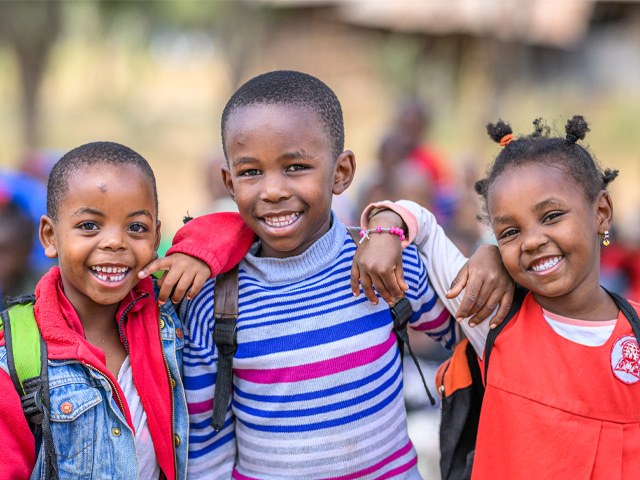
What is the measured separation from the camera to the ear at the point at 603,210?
1573 mm

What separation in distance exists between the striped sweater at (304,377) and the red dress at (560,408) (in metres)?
0.29

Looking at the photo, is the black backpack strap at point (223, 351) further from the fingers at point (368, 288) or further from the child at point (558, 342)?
the child at point (558, 342)

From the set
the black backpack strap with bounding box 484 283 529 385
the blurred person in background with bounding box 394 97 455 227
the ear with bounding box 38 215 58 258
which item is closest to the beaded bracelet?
the black backpack strap with bounding box 484 283 529 385

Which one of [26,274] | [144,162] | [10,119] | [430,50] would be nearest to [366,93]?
[430,50]

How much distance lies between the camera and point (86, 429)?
4.85 feet

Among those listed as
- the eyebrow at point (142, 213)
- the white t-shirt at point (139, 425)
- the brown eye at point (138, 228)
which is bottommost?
→ the white t-shirt at point (139, 425)

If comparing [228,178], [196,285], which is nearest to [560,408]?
[196,285]

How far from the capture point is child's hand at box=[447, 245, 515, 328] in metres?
1.54

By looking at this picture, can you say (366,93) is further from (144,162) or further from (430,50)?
(144,162)

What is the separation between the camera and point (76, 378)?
1.48 m

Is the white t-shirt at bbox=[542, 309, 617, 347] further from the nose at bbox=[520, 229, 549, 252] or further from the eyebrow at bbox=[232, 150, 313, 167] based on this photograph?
the eyebrow at bbox=[232, 150, 313, 167]

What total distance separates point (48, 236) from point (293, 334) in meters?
0.72

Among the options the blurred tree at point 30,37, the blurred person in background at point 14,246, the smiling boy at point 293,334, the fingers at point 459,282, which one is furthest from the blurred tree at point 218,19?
A: the fingers at point 459,282

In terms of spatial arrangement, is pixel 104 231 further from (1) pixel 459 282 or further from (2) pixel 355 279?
(1) pixel 459 282
